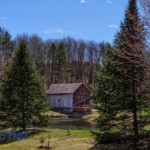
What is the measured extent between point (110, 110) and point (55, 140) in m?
4.01

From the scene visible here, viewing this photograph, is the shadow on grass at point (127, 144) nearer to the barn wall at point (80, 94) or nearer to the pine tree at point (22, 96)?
the pine tree at point (22, 96)

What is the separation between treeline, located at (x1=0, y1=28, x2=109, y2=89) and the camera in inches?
3561

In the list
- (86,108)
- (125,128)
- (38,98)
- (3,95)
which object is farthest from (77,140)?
(86,108)

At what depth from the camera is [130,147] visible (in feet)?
66.4

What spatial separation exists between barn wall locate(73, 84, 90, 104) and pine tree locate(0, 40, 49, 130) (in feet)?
140

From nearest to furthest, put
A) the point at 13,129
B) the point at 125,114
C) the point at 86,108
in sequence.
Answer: the point at 125,114, the point at 13,129, the point at 86,108

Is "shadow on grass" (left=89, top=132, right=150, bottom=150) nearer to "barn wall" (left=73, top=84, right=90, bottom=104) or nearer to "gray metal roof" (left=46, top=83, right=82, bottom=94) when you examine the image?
"gray metal roof" (left=46, top=83, right=82, bottom=94)

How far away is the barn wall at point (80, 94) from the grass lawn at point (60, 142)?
46052mm

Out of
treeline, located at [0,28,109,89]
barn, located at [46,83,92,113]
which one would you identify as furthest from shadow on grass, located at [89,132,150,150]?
treeline, located at [0,28,109,89]

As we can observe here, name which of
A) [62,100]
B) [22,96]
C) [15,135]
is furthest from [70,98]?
[15,135]

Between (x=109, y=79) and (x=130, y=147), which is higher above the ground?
(x=109, y=79)

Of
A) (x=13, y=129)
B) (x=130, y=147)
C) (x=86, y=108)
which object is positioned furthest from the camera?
(x=86, y=108)

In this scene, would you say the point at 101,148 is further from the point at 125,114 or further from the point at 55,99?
the point at 55,99

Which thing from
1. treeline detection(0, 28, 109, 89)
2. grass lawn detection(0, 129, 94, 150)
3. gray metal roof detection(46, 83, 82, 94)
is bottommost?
grass lawn detection(0, 129, 94, 150)
